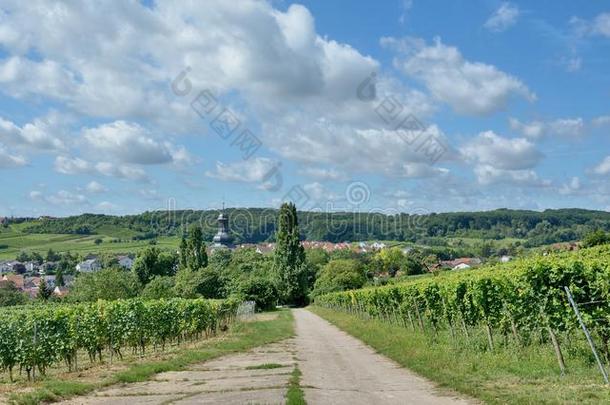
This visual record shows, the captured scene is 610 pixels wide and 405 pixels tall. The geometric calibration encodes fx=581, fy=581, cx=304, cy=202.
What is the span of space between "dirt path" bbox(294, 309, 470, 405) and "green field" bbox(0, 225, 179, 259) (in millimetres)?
150259

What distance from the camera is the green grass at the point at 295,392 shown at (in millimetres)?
10867

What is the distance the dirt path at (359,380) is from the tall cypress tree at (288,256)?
6402 centimetres

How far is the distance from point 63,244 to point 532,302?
188 m

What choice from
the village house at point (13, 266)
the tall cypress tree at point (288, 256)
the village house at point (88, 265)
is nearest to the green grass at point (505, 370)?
the tall cypress tree at point (288, 256)

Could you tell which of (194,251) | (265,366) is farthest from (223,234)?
(265,366)

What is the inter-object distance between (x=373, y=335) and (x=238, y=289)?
51.5m

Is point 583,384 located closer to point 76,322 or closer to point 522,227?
point 76,322

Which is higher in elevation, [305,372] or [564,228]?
[564,228]

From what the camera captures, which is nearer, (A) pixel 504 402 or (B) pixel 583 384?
(A) pixel 504 402

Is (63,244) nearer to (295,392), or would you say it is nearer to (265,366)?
(265,366)

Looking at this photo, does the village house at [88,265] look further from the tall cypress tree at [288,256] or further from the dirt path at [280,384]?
the dirt path at [280,384]

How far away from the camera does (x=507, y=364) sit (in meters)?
14.9

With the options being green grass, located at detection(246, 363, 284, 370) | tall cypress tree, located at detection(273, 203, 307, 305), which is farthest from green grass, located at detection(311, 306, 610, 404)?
tall cypress tree, located at detection(273, 203, 307, 305)

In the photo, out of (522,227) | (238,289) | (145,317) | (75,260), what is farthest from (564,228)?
(145,317)
